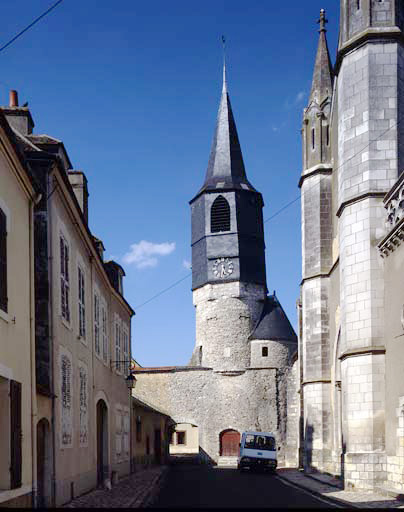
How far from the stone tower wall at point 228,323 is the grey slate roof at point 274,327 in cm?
42

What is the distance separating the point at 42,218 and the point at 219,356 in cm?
3223

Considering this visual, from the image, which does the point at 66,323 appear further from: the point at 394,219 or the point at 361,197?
the point at 361,197

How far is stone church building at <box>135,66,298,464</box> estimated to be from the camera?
42.7m

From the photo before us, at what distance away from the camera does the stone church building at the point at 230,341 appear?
42.7m

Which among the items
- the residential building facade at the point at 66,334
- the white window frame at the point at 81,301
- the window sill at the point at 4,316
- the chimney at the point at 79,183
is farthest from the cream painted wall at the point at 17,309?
the chimney at the point at 79,183

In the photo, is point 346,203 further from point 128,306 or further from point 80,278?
point 128,306

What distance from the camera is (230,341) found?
144 ft

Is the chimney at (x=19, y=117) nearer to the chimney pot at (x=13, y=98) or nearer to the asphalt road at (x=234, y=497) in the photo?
the chimney pot at (x=13, y=98)

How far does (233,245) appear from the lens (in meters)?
43.8

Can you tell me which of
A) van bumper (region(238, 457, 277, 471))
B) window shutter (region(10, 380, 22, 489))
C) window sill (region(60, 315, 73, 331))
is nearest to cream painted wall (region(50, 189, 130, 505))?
window sill (region(60, 315, 73, 331))

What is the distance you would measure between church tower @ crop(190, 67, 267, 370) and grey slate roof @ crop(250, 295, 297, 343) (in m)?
0.39

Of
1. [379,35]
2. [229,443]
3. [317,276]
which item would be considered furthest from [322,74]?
[229,443]

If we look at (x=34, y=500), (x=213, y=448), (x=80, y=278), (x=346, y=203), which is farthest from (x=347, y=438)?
(x=213, y=448)

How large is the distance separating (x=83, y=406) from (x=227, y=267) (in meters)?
28.6
